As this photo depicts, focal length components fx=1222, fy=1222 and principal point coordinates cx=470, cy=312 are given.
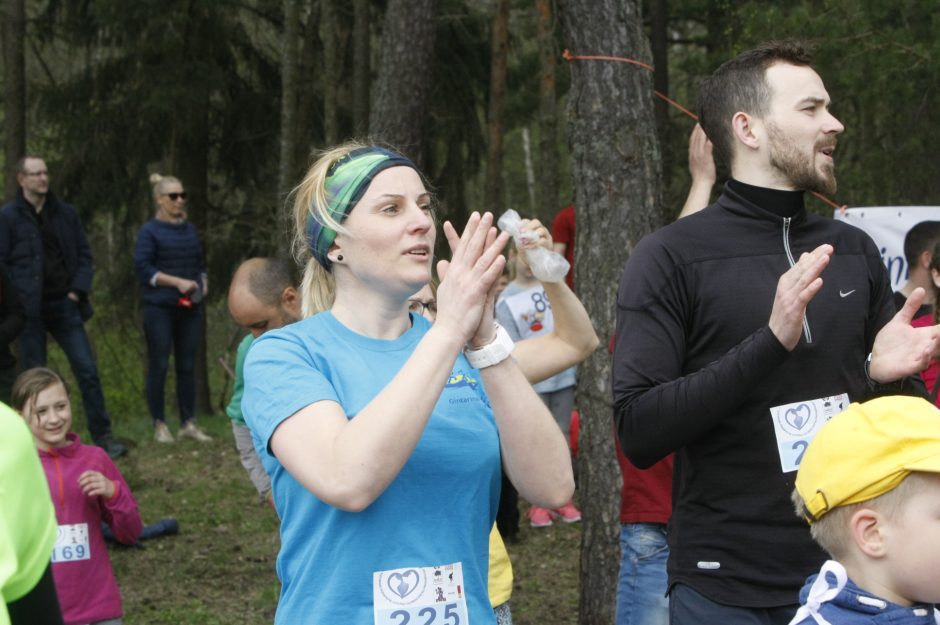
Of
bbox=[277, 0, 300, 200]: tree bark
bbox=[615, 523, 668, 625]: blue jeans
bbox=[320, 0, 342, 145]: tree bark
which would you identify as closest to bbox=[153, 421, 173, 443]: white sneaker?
bbox=[277, 0, 300, 200]: tree bark

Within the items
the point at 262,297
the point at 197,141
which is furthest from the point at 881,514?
the point at 197,141

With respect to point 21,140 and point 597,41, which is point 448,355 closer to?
point 597,41

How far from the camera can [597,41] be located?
5.70 metres

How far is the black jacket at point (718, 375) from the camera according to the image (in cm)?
299

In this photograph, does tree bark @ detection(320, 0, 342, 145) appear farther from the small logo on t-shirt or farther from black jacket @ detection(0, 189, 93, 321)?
the small logo on t-shirt

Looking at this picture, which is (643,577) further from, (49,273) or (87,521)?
(49,273)

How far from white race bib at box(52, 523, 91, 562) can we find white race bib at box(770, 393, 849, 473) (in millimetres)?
3301

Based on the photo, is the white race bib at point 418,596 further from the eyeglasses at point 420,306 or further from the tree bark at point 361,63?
the tree bark at point 361,63

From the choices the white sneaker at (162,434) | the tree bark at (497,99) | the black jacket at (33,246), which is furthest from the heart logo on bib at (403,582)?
the tree bark at (497,99)

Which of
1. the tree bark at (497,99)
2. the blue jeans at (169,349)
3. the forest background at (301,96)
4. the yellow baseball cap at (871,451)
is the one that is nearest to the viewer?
the yellow baseball cap at (871,451)

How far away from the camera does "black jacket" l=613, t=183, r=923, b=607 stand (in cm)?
299

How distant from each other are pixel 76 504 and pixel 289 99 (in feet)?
32.5

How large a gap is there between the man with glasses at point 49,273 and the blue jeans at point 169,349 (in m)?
1.09

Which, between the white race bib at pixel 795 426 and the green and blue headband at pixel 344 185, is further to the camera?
the white race bib at pixel 795 426
